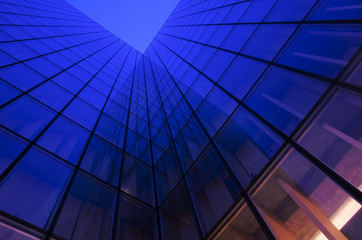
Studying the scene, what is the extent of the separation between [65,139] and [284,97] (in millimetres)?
7188

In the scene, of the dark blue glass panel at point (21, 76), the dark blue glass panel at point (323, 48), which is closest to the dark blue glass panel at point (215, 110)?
the dark blue glass panel at point (323, 48)

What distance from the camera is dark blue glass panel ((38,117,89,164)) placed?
25.3 ft

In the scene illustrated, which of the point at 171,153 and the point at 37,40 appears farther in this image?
the point at 37,40

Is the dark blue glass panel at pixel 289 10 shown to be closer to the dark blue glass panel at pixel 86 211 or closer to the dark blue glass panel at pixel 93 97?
the dark blue glass panel at pixel 86 211

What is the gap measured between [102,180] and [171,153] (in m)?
3.53

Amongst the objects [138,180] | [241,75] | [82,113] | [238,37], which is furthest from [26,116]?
[238,37]

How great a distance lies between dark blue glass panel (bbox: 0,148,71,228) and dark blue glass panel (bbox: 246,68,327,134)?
6024 mm

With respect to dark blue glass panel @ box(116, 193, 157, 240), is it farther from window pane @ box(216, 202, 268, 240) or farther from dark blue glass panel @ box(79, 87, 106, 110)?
dark blue glass panel @ box(79, 87, 106, 110)

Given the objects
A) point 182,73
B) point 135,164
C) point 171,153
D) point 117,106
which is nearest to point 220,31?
point 182,73

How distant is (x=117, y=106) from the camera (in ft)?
50.0

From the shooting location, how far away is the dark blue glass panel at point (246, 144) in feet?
21.1

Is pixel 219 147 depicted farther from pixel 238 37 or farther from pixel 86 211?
pixel 238 37

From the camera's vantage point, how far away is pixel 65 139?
850 centimetres

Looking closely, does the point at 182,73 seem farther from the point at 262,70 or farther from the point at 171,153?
the point at 262,70
